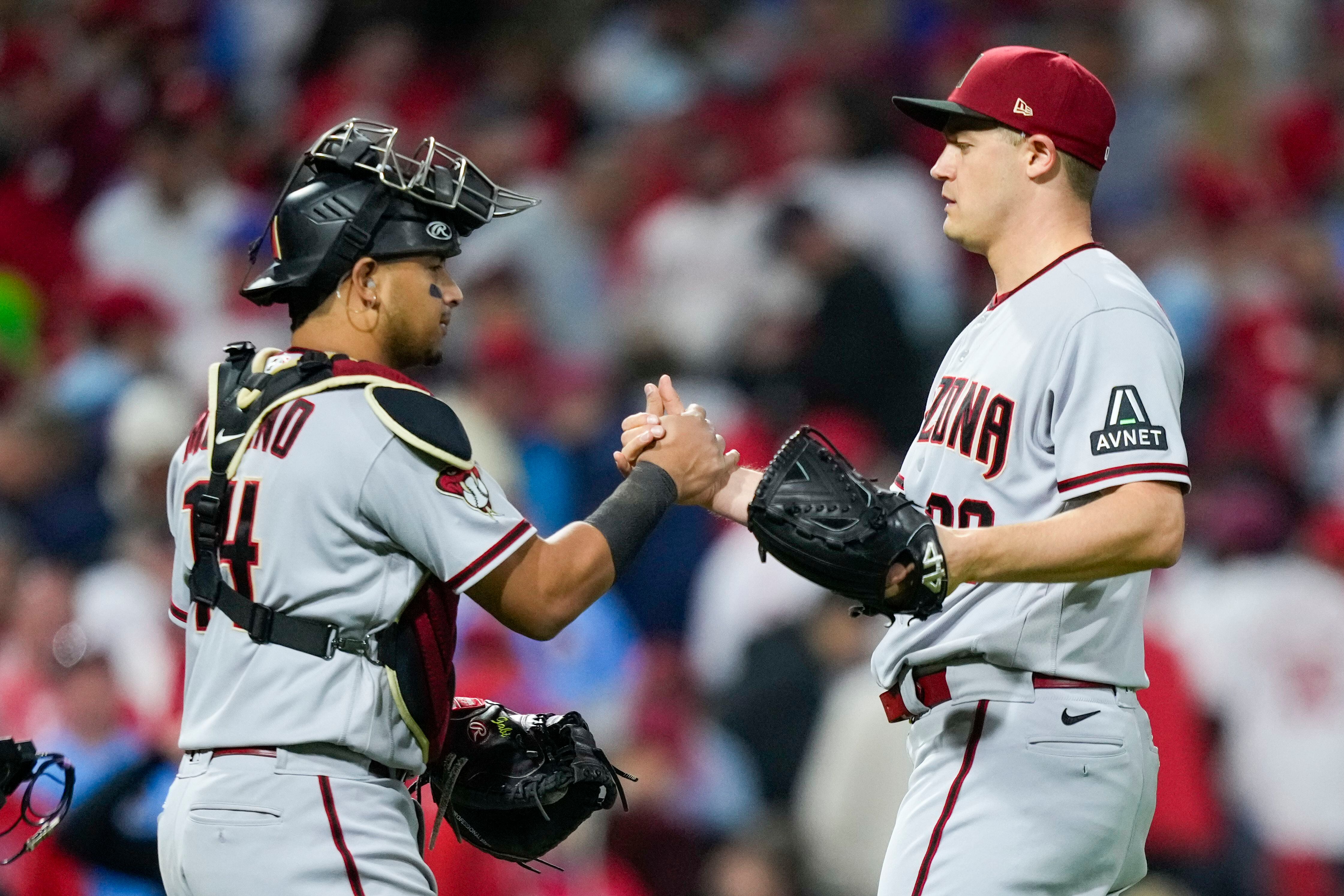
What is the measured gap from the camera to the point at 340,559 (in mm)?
3184

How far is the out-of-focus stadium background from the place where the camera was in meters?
6.36

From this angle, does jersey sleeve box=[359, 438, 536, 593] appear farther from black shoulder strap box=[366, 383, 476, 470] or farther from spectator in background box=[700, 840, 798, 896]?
spectator in background box=[700, 840, 798, 896]

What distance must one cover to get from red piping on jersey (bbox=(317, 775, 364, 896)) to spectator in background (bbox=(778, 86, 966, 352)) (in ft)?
17.7

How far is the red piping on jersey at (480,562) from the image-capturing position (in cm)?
316

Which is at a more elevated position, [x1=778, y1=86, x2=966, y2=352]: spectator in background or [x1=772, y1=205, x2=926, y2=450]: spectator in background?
[x1=778, y1=86, x2=966, y2=352]: spectator in background

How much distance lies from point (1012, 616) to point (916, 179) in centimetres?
558

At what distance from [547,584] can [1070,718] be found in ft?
3.33

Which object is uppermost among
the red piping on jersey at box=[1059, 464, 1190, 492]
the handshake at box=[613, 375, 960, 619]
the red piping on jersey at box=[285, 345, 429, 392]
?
the red piping on jersey at box=[1059, 464, 1190, 492]

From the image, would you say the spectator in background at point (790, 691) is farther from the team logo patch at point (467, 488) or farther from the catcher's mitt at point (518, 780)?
the team logo patch at point (467, 488)

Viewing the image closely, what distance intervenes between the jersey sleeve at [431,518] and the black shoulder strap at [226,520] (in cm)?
20

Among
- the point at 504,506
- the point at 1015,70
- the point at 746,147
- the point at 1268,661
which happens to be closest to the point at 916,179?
the point at 746,147

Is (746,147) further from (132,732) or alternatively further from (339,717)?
(339,717)

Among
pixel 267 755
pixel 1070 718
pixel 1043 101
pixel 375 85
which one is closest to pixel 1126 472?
pixel 1070 718

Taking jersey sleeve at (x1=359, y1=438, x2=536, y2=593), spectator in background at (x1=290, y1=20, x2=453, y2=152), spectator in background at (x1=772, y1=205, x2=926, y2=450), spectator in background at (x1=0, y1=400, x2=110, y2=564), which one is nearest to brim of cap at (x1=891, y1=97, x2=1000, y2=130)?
jersey sleeve at (x1=359, y1=438, x2=536, y2=593)
